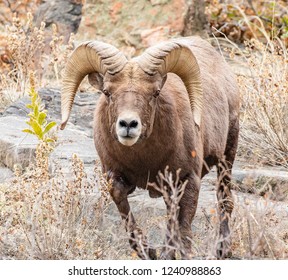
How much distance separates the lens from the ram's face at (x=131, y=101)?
7672 mm

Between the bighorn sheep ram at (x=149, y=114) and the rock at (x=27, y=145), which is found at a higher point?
the bighorn sheep ram at (x=149, y=114)

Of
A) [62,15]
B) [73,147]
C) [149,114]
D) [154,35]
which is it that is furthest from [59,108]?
[62,15]

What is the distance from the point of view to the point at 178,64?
330 inches

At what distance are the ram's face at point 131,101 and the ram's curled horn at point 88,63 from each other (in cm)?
9

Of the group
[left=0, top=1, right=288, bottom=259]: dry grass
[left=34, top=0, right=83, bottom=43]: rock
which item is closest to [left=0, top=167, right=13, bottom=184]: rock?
[left=0, top=1, right=288, bottom=259]: dry grass

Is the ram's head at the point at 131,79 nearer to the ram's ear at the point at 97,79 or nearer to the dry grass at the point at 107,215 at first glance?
the ram's ear at the point at 97,79

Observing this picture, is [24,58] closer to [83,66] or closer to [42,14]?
[42,14]

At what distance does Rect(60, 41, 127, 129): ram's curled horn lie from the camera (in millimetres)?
8133

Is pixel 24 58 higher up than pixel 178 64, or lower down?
lower down

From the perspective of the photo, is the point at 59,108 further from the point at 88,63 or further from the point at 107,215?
the point at 88,63

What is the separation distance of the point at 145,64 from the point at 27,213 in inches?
62.8

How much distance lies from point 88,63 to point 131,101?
78 centimetres

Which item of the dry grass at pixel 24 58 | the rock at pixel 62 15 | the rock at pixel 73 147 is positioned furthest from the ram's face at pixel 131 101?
the rock at pixel 62 15
